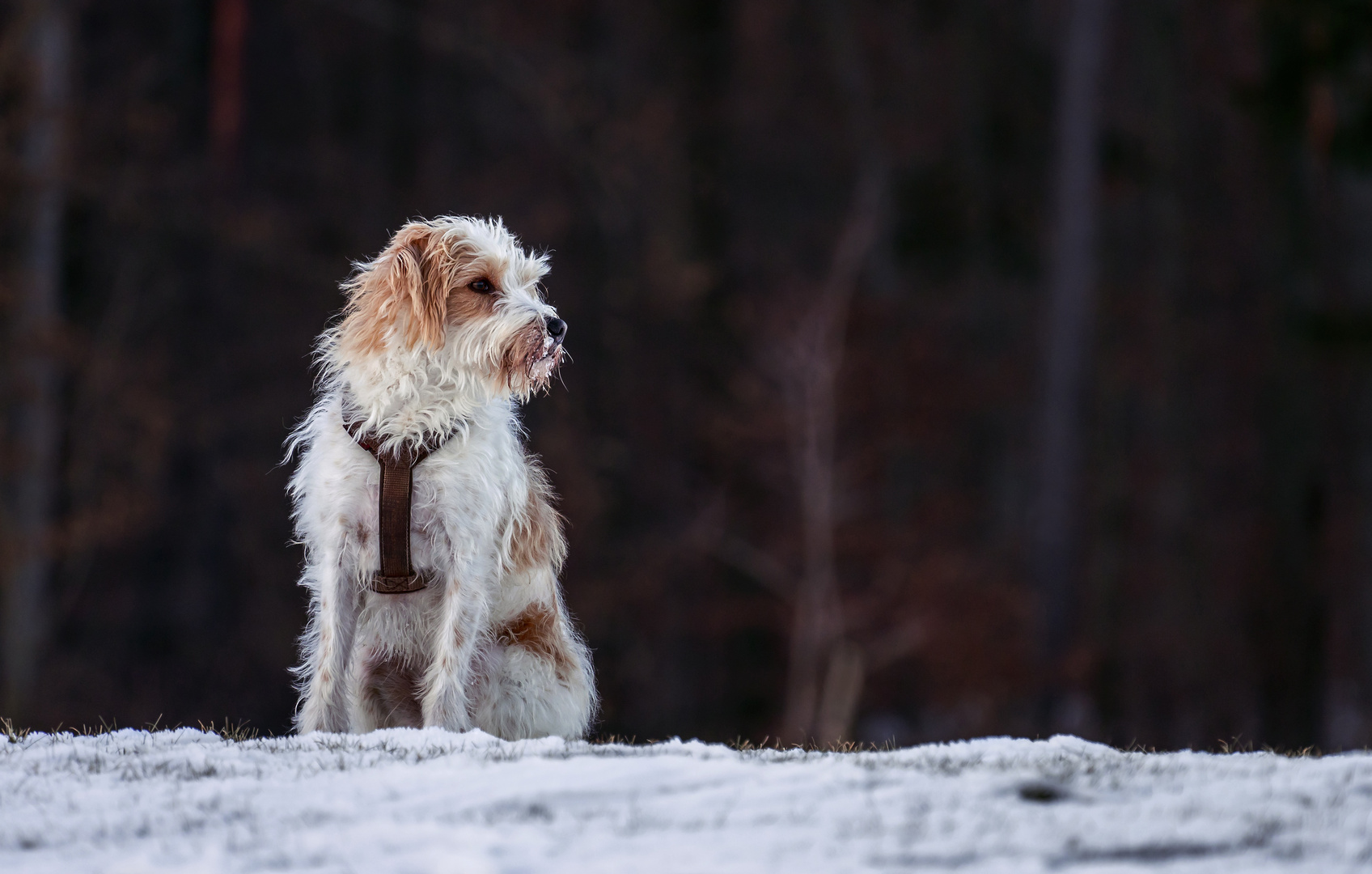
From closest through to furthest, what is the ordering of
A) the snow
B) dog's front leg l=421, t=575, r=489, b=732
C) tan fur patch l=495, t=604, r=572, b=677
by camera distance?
the snow < dog's front leg l=421, t=575, r=489, b=732 < tan fur patch l=495, t=604, r=572, b=677

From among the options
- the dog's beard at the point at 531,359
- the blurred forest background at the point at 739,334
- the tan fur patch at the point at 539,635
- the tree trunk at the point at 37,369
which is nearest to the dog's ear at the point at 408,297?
the dog's beard at the point at 531,359

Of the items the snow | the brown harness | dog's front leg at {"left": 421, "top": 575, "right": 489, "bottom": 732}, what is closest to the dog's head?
the brown harness

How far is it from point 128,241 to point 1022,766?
60.8ft

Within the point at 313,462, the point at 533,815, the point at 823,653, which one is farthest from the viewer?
the point at 823,653

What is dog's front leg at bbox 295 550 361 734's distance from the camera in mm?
5836

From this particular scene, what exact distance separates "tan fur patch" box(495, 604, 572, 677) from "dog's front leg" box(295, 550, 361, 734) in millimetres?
677

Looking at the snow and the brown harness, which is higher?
the brown harness

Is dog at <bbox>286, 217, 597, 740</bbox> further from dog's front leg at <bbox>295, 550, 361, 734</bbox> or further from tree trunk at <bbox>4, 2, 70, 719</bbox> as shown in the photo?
tree trunk at <bbox>4, 2, 70, 719</bbox>

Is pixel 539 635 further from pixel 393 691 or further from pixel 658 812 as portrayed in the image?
pixel 658 812

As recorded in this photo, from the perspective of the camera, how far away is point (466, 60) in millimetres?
23984

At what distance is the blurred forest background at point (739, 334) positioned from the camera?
1812 centimetres

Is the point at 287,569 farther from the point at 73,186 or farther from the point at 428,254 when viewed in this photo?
the point at 428,254

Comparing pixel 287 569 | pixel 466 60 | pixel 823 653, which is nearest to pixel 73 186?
pixel 287 569

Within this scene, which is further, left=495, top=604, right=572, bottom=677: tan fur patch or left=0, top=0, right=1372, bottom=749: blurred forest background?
left=0, top=0, right=1372, bottom=749: blurred forest background
